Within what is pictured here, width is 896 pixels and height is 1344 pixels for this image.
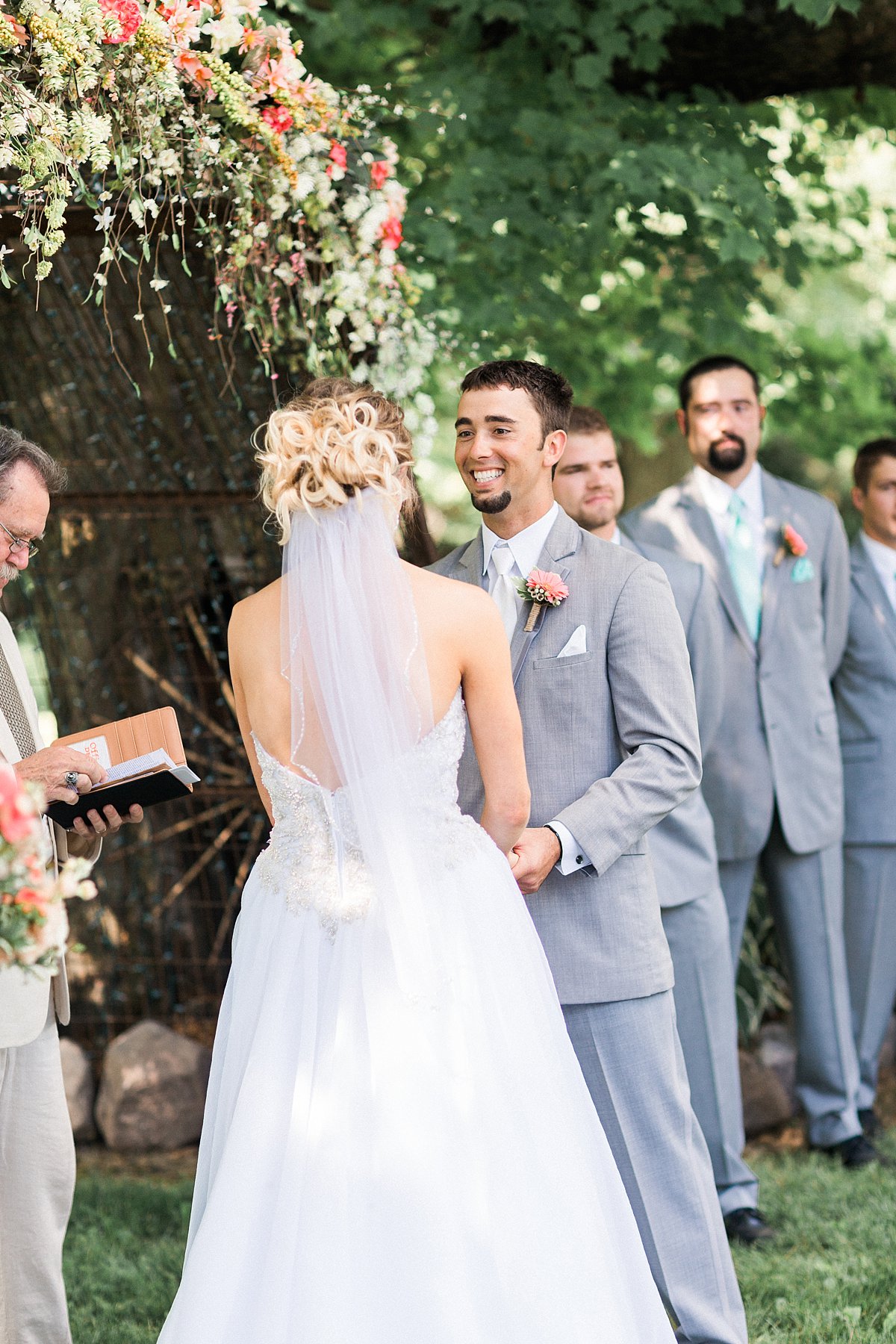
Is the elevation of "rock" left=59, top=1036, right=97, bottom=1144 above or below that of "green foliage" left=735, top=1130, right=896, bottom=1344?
above

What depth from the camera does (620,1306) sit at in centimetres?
248

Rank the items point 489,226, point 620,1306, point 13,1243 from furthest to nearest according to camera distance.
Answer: point 489,226 → point 13,1243 → point 620,1306

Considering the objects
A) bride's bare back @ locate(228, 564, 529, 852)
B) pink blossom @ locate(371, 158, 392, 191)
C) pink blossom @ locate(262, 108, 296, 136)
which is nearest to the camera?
bride's bare back @ locate(228, 564, 529, 852)

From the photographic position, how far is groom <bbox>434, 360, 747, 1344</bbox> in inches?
123

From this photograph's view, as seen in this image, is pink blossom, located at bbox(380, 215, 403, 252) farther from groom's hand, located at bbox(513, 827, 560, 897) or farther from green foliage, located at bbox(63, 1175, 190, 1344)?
green foliage, located at bbox(63, 1175, 190, 1344)

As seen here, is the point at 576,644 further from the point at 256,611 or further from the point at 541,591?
the point at 256,611

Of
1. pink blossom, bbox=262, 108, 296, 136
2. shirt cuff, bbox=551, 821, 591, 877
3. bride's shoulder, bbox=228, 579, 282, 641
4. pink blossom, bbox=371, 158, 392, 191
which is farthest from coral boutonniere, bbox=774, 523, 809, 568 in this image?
bride's shoulder, bbox=228, 579, 282, 641

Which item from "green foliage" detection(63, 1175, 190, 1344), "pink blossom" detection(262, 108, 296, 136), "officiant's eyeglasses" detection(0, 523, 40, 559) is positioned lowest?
"green foliage" detection(63, 1175, 190, 1344)

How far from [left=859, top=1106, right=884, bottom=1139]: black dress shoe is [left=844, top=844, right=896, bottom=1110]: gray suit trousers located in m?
0.12

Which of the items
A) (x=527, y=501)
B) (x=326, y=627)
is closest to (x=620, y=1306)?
(x=326, y=627)

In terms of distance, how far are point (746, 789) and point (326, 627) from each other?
96.1 inches

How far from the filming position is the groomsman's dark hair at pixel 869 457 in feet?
17.2

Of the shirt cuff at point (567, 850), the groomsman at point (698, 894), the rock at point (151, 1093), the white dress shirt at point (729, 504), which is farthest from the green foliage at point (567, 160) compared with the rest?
the rock at point (151, 1093)

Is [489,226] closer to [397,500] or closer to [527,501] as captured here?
[527,501]
